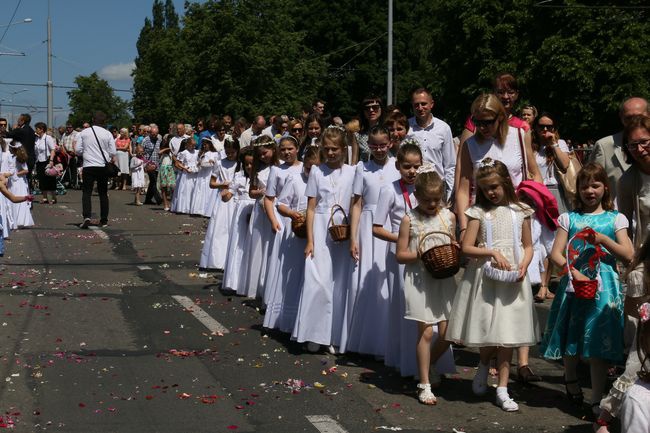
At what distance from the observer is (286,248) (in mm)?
9758

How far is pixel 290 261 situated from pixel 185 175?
15.3 m

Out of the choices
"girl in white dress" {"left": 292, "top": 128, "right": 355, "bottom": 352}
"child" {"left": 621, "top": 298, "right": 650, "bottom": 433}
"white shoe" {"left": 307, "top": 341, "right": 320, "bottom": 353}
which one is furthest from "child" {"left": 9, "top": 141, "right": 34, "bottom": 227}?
"child" {"left": 621, "top": 298, "right": 650, "bottom": 433}

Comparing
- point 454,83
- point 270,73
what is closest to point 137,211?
point 454,83

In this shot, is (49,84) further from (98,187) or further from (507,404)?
(507,404)

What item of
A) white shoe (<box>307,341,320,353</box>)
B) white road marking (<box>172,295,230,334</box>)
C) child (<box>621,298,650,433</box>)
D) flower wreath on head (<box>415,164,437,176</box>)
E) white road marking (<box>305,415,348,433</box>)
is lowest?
white road marking (<box>305,415,348,433</box>)

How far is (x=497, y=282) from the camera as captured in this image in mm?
6945

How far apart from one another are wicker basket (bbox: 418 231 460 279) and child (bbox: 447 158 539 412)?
0.29 feet

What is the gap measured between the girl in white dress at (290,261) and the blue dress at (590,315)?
3017 millimetres

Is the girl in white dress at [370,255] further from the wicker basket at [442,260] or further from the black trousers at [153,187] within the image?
the black trousers at [153,187]

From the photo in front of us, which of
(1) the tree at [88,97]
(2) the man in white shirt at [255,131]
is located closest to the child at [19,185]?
(2) the man in white shirt at [255,131]

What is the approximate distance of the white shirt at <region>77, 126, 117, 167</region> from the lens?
20.2m

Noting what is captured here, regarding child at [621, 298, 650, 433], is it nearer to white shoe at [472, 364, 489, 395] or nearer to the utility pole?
white shoe at [472, 364, 489, 395]

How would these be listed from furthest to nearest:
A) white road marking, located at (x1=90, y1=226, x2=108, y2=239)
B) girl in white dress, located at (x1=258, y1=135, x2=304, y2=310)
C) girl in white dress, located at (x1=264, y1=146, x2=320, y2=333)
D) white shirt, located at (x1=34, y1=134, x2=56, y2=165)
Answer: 1. white shirt, located at (x1=34, y1=134, x2=56, y2=165)
2. white road marking, located at (x1=90, y1=226, x2=108, y2=239)
3. girl in white dress, located at (x1=258, y1=135, x2=304, y2=310)
4. girl in white dress, located at (x1=264, y1=146, x2=320, y2=333)

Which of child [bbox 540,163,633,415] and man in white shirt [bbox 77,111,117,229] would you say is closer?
child [bbox 540,163,633,415]
